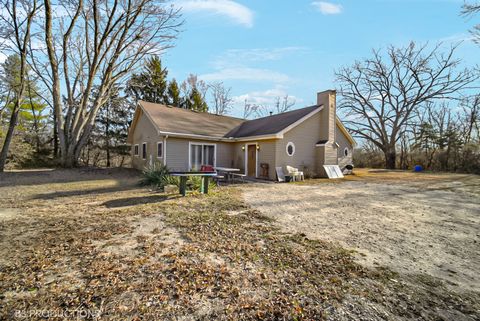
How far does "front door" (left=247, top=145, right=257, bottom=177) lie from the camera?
45.5 ft

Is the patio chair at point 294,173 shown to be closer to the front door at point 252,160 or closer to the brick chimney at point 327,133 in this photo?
the front door at point 252,160

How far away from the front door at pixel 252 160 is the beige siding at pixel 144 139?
5697 mm

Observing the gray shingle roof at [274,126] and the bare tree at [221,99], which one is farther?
the bare tree at [221,99]

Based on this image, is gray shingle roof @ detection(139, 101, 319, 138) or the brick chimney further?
the brick chimney

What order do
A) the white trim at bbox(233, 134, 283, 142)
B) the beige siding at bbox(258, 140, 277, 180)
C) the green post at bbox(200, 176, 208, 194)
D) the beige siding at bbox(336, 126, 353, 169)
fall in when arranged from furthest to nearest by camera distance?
1. the beige siding at bbox(336, 126, 353, 169)
2. the beige siding at bbox(258, 140, 277, 180)
3. the white trim at bbox(233, 134, 283, 142)
4. the green post at bbox(200, 176, 208, 194)

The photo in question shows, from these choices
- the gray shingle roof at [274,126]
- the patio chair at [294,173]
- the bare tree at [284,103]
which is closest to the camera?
the patio chair at [294,173]

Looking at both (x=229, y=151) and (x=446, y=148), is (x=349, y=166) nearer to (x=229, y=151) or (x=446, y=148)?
(x=229, y=151)

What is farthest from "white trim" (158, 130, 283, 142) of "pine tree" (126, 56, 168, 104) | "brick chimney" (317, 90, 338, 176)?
"pine tree" (126, 56, 168, 104)

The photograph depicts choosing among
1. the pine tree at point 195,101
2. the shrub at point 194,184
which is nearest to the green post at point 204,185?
the shrub at point 194,184

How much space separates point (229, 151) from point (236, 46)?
6472 millimetres

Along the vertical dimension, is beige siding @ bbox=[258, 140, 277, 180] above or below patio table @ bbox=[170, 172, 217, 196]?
above

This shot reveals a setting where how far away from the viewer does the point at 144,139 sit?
15.9 meters

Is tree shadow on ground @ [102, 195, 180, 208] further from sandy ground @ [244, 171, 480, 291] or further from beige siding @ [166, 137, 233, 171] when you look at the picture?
beige siding @ [166, 137, 233, 171]

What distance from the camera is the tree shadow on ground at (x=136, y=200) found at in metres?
6.05
